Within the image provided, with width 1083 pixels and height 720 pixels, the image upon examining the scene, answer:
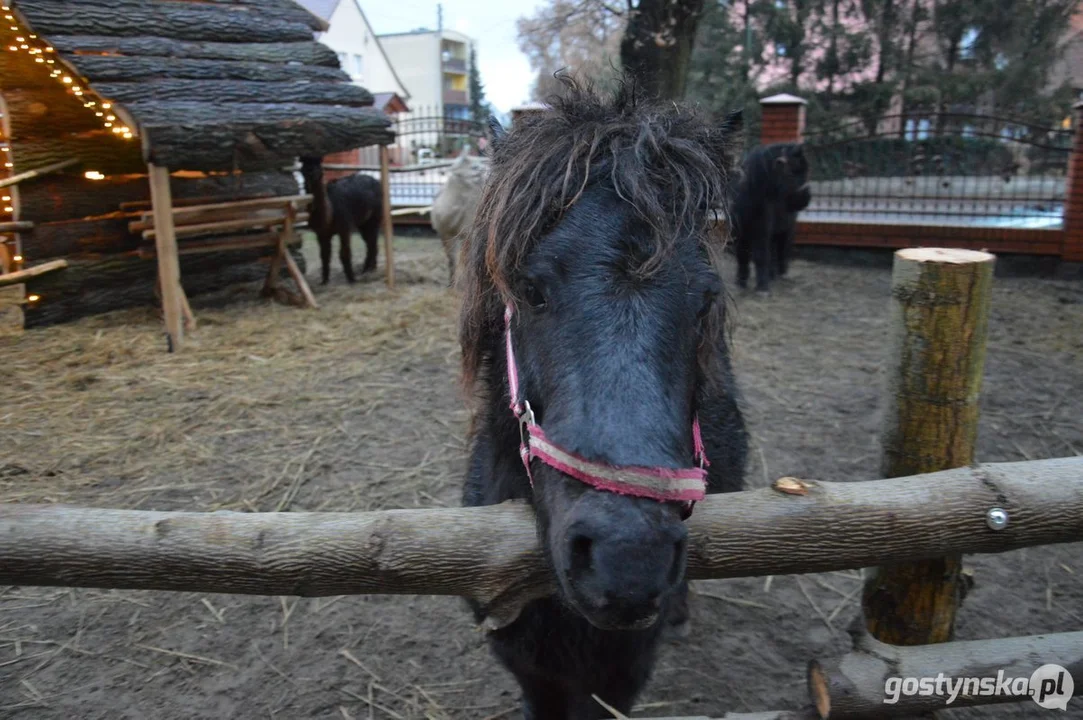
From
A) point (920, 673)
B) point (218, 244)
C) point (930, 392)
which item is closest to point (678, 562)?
point (920, 673)

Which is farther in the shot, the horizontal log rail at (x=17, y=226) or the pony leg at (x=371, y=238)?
the pony leg at (x=371, y=238)

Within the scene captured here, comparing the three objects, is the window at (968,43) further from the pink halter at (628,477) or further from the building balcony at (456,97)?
the building balcony at (456,97)

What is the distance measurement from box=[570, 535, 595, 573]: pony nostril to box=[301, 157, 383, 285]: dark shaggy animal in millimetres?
9253

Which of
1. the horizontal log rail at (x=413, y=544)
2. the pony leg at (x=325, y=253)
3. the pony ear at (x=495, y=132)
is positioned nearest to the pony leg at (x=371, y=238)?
the pony leg at (x=325, y=253)

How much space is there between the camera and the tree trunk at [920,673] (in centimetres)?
204

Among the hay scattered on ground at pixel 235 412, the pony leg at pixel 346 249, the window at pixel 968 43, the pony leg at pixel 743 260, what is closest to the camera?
the hay scattered on ground at pixel 235 412

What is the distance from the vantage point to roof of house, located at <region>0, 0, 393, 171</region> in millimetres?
6590

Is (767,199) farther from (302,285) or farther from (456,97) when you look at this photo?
(456,97)

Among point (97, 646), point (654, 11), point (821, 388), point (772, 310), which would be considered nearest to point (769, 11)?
point (654, 11)

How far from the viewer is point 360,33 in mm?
41469

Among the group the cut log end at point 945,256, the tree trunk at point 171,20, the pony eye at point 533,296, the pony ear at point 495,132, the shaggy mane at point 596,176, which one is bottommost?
the pony eye at point 533,296

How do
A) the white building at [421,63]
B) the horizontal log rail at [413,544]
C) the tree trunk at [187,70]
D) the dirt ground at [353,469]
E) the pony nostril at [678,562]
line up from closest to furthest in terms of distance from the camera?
the pony nostril at [678,562]
the horizontal log rail at [413,544]
the dirt ground at [353,469]
the tree trunk at [187,70]
the white building at [421,63]

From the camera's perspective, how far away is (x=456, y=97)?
64188 mm

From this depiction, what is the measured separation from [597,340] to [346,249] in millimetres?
9734
